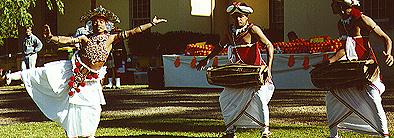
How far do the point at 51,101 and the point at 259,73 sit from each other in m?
2.40

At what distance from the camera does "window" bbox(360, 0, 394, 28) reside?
18.7 meters

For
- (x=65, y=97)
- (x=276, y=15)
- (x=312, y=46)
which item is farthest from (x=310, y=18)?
(x=65, y=97)

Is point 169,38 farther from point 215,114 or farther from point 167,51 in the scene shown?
point 215,114

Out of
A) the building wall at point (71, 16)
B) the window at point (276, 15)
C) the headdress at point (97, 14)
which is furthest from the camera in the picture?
the building wall at point (71, 16)

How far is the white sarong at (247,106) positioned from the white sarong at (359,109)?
2.64 feet

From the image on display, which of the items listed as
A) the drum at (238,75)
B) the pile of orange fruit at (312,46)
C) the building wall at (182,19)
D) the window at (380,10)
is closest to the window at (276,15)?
the building wall at (182,19)

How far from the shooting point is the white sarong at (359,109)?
725 cm

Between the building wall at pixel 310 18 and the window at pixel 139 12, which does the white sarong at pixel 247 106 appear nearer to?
the building wall at pixel 310 18

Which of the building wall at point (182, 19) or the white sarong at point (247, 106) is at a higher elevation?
the building wall at point (182, 19)

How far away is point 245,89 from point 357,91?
4.69 ft

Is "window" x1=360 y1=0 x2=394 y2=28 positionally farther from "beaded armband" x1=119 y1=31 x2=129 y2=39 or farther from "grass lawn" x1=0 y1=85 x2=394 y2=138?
"beaded armband" x1=119 y1=31 x2=129 y2=39

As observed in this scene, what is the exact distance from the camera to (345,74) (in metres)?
7.38

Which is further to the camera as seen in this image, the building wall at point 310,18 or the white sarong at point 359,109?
the building wall at point 310,18

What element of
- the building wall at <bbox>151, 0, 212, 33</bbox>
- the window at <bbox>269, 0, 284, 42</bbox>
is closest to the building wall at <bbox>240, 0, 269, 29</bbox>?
the window at <bbox>269, 0, 284, 42</bbox>
